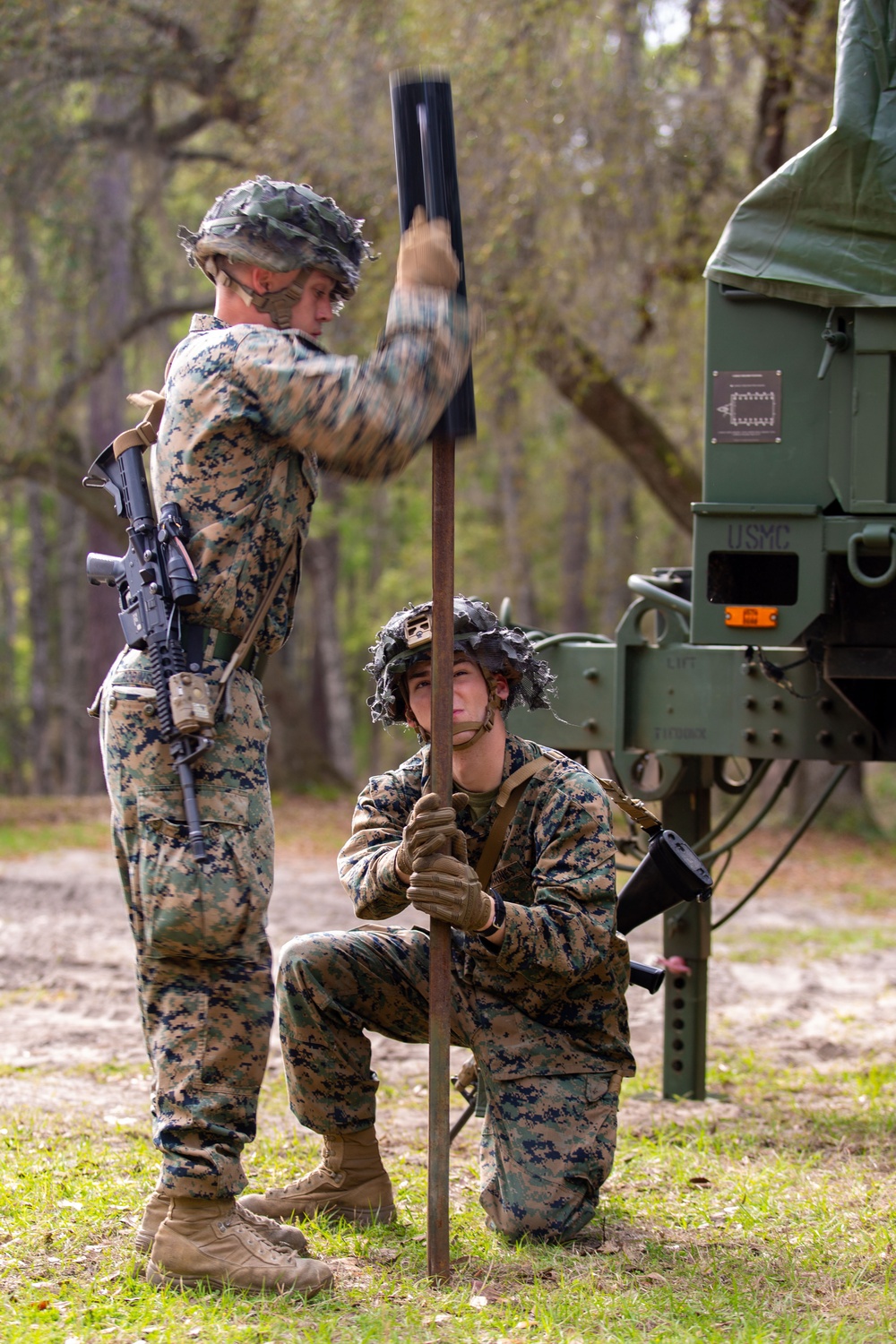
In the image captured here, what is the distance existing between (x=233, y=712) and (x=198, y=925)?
0.44 meters

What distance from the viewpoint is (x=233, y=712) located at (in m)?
3.21

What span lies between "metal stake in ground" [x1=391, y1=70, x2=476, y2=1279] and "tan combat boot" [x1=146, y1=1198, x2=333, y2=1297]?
300 millimetres

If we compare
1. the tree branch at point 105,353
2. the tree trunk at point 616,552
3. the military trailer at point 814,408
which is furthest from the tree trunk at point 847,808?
the military trailer at point 814,408

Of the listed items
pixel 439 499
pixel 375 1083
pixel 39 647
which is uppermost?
pixel 439 499

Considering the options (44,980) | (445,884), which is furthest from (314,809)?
(445,884)

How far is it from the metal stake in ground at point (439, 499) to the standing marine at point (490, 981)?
0.38m

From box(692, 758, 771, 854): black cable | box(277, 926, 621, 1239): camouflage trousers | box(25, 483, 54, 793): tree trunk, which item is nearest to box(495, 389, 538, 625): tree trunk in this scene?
box(25, 483, 54, 793): tree trunk

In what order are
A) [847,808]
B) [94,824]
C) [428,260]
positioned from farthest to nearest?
[847,808] → [94,824] → [428,260]

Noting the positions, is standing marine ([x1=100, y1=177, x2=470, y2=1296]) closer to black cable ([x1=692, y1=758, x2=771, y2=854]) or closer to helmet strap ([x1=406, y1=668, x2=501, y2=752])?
helmet strap ([x1=406, y1=668, x2=501, y2=752])

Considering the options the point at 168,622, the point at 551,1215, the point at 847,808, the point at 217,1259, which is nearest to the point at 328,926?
the point at 551,1215

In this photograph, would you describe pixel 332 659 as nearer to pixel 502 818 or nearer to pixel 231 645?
pixel 502 818

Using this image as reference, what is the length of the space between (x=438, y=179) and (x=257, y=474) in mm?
733

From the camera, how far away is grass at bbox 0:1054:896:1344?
3.03m

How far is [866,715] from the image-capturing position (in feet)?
15.7
